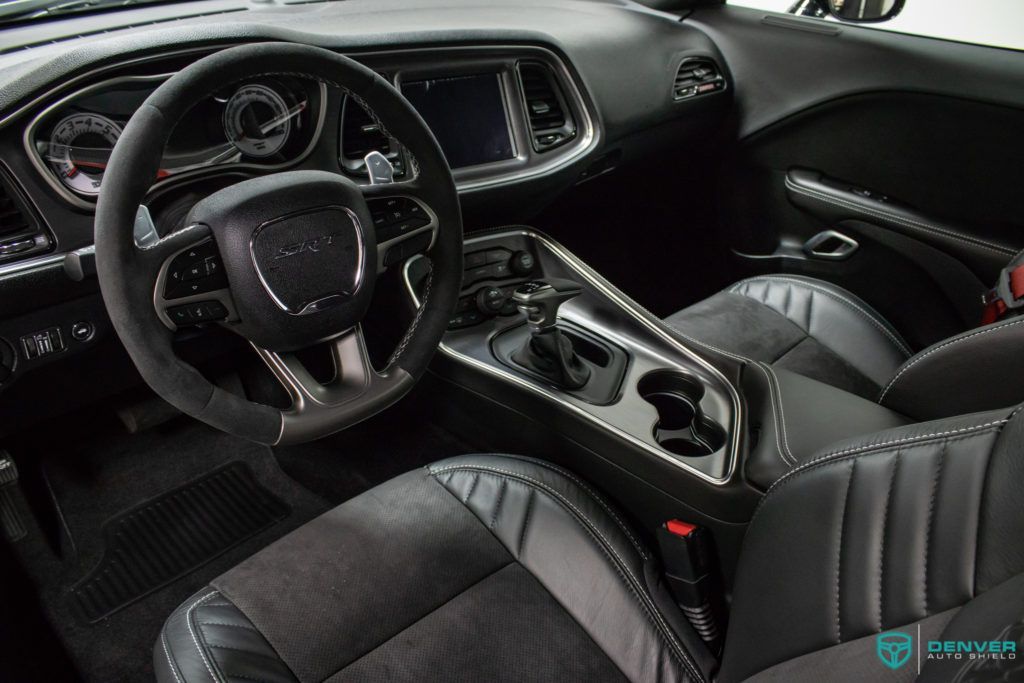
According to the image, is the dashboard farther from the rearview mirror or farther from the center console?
the rearview mirror

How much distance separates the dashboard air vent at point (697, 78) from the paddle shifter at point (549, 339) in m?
0.94

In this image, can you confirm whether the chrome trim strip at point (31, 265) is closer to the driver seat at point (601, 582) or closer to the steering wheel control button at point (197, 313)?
the steering wheel control button at point (197, 313)

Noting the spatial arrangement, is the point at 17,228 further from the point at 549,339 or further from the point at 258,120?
the point at 549,339

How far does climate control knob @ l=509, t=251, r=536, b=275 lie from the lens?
175 centimetres

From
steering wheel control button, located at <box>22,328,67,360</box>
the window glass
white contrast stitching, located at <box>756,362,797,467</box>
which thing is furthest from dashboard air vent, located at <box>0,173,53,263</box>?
the window glass

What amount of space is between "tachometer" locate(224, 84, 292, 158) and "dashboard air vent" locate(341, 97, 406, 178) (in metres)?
0.13

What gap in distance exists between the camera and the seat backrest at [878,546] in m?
0.67

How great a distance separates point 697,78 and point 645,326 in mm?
1021

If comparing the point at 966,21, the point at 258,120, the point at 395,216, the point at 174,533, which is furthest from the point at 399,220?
the point at 966,21

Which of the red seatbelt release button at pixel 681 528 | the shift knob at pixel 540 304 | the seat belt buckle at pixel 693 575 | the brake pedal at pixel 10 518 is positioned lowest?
the brake pedal at pixel 10 518

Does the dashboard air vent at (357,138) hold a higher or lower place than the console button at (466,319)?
higher

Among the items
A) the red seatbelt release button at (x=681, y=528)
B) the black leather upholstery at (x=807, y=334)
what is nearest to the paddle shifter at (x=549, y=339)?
the black leather upholstery at (x=807, y=334)

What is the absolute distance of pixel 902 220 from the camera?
6.63 feet

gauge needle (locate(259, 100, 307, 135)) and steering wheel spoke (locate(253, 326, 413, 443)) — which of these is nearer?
steering wheel spoke (locate(253, 326, 413, 443))
